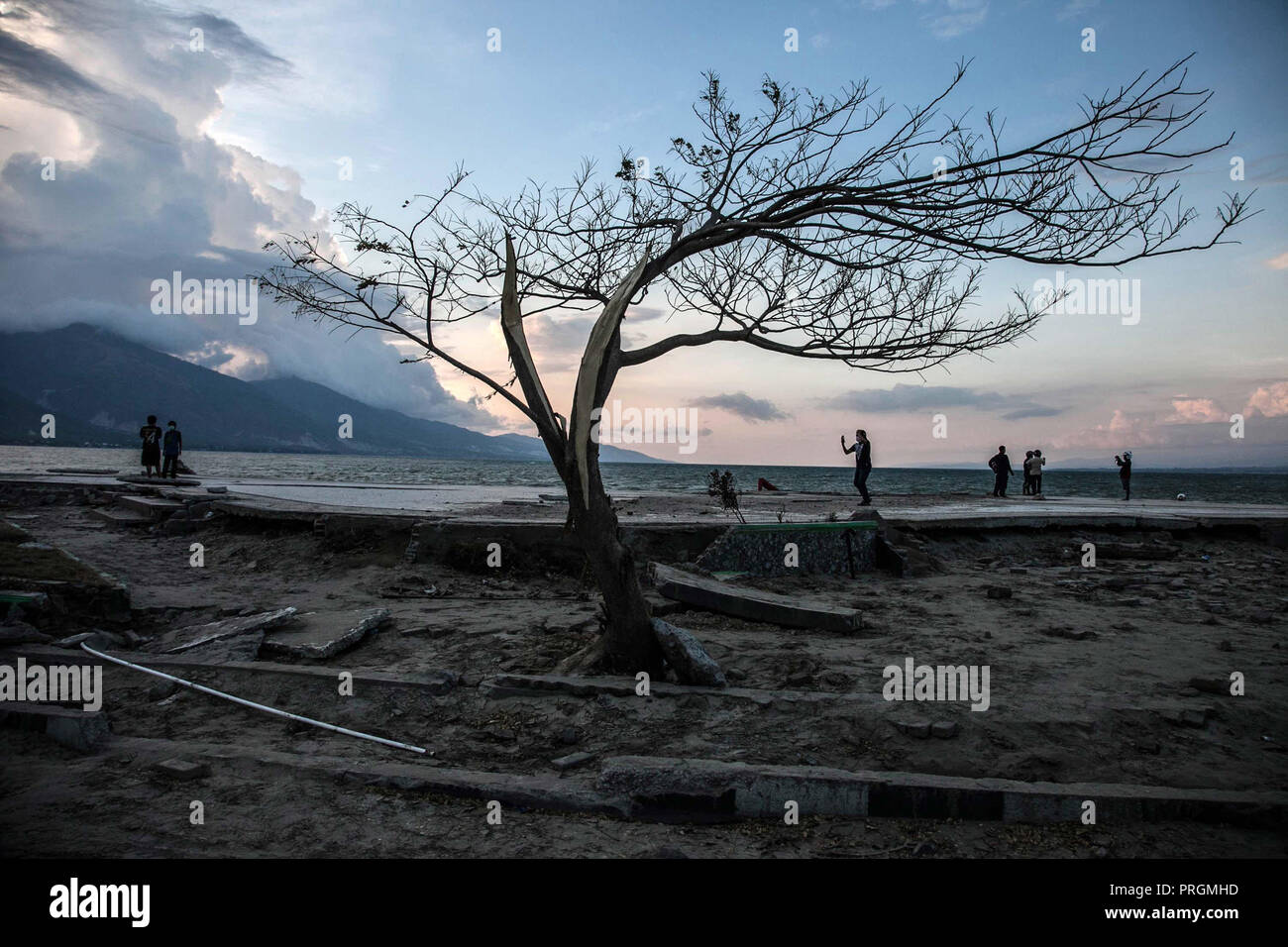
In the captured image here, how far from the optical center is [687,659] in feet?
17.2

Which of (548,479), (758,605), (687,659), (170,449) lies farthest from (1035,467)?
(548,479)

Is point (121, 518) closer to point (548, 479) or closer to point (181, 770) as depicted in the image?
point (181, 770)

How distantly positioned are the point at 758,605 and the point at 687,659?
2.02 metres

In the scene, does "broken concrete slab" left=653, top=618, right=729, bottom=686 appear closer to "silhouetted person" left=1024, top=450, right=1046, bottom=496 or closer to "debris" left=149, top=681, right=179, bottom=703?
"debris" left=149, top=681, right=179, bottom=703

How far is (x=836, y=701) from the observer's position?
4746 mm

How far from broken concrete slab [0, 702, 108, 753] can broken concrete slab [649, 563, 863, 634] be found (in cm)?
470

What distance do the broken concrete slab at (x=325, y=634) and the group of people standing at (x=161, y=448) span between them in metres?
15.2

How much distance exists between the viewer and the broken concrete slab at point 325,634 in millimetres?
6145

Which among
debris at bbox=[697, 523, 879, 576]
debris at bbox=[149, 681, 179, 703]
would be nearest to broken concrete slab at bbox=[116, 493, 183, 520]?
debris at bbox=[149, 681, 179, 703]

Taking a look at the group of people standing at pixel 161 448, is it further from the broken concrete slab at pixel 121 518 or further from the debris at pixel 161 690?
the debris at pixel 161 690

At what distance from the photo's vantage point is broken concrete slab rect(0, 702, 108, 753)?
4247mm

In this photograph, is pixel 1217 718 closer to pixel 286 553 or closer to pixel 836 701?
pixel 836 701
